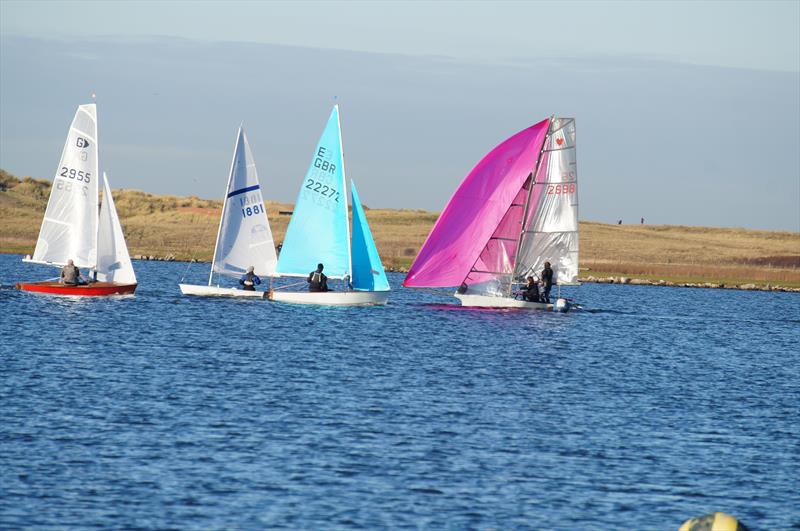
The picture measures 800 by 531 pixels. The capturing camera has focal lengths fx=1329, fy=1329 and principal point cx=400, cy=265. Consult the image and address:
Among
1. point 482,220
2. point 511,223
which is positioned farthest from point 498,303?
point 511,223

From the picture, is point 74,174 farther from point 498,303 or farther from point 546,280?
point 546,280

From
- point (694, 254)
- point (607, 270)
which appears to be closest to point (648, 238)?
point (694, 254)

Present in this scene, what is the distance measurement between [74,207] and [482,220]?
18.9 m

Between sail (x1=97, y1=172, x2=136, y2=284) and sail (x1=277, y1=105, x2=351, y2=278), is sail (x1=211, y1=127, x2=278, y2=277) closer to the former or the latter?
sail (x1=277, y1=105, x2=351, y2=278)

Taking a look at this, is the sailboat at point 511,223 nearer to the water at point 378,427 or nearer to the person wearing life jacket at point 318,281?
the person wearing life jacket at point 318,281

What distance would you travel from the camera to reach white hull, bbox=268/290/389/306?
5788 centimetres

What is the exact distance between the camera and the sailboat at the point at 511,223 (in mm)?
62219

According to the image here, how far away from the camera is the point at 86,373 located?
35719mm

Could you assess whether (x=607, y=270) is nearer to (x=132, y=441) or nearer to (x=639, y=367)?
(x=639, y=367)

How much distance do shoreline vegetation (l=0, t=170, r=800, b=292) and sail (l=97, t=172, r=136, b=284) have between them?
→ 57804mm

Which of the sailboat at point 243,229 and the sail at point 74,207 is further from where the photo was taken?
the sailboat at point 243,229

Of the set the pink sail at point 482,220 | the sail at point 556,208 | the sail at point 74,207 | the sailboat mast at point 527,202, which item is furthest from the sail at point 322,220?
the sail at point 556,208

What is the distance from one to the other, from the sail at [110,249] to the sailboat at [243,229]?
324cm

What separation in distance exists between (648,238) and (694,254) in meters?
16.5
